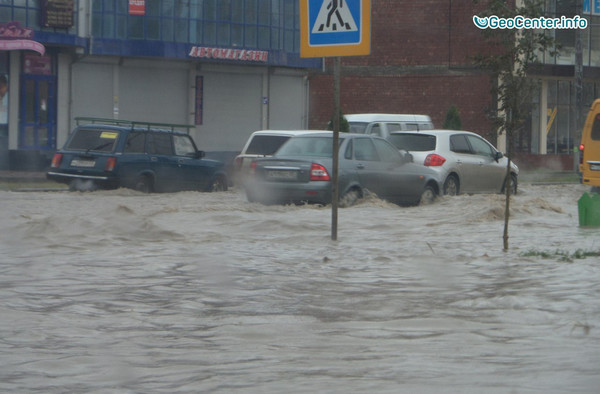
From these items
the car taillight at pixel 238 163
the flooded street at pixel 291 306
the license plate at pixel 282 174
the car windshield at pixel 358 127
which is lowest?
the flooded street at pixel 291 306

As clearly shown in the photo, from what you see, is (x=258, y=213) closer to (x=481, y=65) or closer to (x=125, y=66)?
(x=481, y=65)

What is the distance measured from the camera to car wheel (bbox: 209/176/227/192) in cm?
2204

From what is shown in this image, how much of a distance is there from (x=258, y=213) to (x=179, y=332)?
9.45m

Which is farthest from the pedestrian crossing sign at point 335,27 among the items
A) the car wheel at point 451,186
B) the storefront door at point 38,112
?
the storefront door at point 38,112

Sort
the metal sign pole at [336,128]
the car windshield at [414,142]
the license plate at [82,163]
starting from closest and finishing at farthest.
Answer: the metal sign pole at [336,128], the license plate at [82,163], the car windshield at [414,142]

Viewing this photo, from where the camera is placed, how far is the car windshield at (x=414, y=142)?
2094 cm

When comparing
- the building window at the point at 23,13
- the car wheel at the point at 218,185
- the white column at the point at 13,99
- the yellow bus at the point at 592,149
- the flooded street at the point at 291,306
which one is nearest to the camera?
the flooded street at the point at 291,306

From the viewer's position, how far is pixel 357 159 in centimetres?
1756

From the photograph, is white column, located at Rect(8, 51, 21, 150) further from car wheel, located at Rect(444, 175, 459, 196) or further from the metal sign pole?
the metal sign pole

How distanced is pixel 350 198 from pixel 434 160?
3649mm

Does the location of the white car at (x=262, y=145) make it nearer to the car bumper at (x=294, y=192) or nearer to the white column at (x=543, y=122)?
the car bumper at (x=294, y=192)

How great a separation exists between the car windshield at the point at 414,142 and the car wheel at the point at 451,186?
71cm

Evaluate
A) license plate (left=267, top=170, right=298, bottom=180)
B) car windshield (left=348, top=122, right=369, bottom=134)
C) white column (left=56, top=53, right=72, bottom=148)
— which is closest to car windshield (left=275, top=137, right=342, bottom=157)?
license plate (left=267, top=170, right=298, bottom=180)

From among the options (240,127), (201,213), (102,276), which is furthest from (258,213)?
(240,127)
